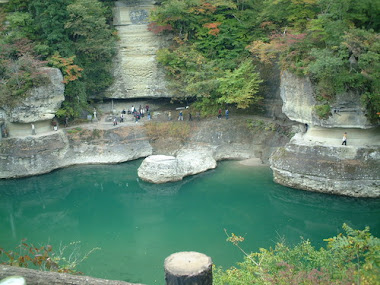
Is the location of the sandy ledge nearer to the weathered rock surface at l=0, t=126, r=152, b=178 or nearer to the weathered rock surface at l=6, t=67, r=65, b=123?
the weathered rock surface at l=0, t=126, r=152, b=178

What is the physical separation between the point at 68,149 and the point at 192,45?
38.8 ft

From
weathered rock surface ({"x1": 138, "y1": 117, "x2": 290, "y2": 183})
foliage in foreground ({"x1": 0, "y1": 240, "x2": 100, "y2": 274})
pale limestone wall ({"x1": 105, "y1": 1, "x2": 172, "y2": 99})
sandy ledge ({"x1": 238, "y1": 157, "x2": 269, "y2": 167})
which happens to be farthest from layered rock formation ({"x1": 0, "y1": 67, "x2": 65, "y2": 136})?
sandy ledge ({"x1": 238, "y1": 157, "x2": 269, "y2": 167})

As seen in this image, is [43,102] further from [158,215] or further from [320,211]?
[320,211]

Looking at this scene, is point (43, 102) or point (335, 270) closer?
Answer: point (335, 270)

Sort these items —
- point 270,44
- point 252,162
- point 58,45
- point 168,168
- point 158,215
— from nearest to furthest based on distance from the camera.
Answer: point 158,215 < point 168,168 < point 270,44 < point 252,162 < point 58,45

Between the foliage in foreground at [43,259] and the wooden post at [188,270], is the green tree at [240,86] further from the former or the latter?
the wooden post at [188,270]

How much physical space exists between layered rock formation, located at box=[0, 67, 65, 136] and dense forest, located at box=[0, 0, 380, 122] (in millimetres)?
601

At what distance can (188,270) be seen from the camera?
432 cm

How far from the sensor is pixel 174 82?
27.1 metres

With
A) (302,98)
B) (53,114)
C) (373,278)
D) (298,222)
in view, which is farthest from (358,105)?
(53,114)

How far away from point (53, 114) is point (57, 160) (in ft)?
10.5

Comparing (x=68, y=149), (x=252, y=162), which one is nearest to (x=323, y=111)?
(x=252, y=162)

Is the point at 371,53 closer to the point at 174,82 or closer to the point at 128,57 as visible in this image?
the point at 174,82

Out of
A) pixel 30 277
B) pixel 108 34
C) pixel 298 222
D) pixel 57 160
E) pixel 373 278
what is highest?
pixel 108 34
